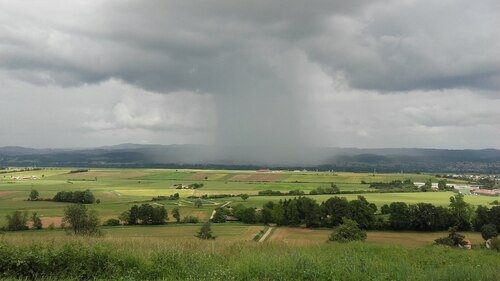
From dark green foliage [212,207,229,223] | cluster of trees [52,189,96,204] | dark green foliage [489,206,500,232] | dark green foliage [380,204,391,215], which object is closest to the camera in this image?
dark green foliage [489,206,500,232]

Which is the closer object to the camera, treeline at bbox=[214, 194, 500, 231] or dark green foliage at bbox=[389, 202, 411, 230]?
treeline at bbox=[214, 194, 500, 231]

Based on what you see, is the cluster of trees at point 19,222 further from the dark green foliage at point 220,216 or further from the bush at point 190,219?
the dark green foliage at point 220,216

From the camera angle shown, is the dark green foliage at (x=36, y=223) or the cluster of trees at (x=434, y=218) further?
the cluster of trees at (x=434, y=218)

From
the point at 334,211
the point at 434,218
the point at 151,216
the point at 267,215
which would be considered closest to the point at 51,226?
the point at 151,216

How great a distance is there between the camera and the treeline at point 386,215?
4934 centimetres

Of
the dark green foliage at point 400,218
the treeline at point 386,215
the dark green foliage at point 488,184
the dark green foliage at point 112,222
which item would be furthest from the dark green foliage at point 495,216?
the dark green foliage at point 488,184

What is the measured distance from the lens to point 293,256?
1227 cm

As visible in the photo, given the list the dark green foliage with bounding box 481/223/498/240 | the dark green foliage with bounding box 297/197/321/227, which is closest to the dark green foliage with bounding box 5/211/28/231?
the dark green foliage with bounding box 297/197/321/227

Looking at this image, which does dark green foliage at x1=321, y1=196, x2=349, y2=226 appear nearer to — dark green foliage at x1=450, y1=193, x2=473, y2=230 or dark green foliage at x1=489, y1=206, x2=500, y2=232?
dark green foliage at x1=450, y1=193, x2=473, y2=230

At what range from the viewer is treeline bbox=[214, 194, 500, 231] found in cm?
4934

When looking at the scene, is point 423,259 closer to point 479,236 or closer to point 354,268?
point 354,268

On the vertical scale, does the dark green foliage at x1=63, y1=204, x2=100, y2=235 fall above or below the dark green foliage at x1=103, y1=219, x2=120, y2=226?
above

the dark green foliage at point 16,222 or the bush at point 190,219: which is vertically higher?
the dark green foliage at point 16,222

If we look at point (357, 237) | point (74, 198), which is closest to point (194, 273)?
point (357, 237)
